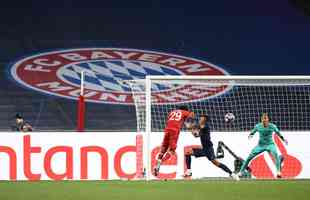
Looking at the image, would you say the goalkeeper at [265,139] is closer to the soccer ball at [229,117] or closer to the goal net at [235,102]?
the goal net at [235,102]

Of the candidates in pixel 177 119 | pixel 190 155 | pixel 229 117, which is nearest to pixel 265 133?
pixel 190 155

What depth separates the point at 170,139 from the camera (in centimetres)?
1661

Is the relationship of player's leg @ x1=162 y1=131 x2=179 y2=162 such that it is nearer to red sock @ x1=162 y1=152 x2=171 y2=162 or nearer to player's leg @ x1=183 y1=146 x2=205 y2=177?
red sock @ x1=162 y1=152 x2=171 y2=162

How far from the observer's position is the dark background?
24.5 meters

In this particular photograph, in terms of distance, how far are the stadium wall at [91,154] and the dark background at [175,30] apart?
4644mm

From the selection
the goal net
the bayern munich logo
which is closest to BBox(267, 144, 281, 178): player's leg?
the goal net

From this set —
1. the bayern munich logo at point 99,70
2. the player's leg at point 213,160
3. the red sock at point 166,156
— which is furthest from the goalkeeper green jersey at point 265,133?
the bayern munich logo at point 99,70

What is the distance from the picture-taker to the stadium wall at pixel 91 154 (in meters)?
17.6

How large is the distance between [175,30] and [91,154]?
9106 mm

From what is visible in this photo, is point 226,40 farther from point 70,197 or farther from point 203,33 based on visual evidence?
point 70,197

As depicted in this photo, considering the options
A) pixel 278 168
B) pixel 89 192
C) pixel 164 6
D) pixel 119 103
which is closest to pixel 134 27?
pixel 164 6

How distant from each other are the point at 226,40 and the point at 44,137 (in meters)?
9.49

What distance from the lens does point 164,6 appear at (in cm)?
2736

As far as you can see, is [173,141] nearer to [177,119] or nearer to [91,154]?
[177,119]
